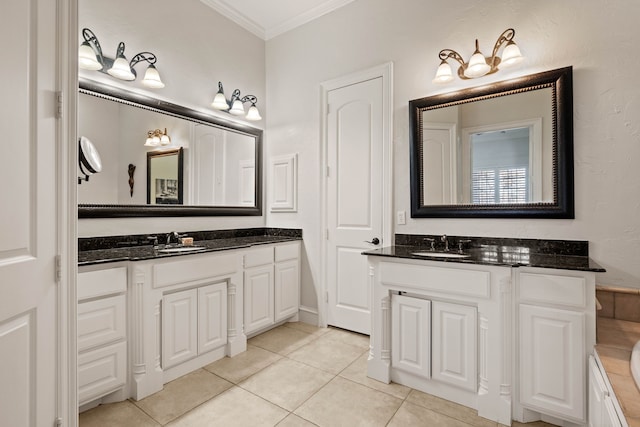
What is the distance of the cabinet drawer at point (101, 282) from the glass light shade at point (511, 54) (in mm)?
2853

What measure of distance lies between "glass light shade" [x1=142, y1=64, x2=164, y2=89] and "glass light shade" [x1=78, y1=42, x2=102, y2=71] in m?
0.36

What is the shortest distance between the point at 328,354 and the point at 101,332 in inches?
63.9

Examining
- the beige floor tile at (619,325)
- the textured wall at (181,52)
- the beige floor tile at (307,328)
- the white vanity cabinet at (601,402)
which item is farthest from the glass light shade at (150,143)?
the beige floor tile at (619,325)

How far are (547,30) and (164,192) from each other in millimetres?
3114

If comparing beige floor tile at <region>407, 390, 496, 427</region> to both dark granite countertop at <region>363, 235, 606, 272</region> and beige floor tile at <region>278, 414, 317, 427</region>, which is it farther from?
dark granite countertop at <region>363, 235, 606, 272</region>

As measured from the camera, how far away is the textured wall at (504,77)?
1.96 m

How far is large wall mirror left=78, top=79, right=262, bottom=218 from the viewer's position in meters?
2.32

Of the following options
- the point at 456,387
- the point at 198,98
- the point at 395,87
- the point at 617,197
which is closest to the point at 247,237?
the point at 198,98

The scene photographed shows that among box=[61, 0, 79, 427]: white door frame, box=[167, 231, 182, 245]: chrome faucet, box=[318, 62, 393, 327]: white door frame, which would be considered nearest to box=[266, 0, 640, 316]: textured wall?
box=[318, 62, 393, 327]: white door frame

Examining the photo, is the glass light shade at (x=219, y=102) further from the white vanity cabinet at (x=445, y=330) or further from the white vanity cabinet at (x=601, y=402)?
the white vanity cabinet at (x=601, y=402)

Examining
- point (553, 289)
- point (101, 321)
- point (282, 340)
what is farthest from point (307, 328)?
point (553, 289)

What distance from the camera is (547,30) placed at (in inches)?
85.6

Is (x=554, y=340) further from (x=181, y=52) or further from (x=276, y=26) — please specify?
(x=276, y=26)

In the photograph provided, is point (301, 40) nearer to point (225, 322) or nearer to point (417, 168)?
point (417, 168)
